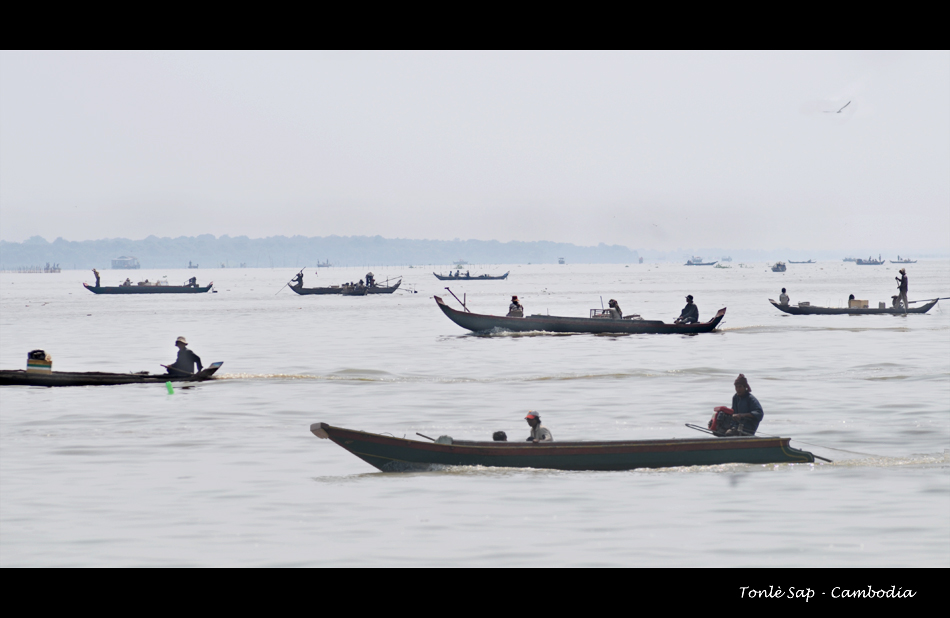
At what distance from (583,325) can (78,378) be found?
2621 centimetres

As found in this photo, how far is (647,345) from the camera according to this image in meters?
52.2

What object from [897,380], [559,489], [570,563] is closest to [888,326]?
[897,380]

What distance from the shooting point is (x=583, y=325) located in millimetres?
53156

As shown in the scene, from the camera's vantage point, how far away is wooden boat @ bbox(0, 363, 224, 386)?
34781 mm

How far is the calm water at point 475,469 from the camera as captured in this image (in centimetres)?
1485

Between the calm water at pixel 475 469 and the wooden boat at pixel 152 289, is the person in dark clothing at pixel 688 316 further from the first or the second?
the wooden boat at pixel 152 289

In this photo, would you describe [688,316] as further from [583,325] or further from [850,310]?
[850,310]

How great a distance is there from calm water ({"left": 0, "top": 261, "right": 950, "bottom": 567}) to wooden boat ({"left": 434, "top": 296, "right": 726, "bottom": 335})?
2.85 m

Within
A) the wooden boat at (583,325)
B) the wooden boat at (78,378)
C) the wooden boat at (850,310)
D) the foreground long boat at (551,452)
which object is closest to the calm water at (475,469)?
the foreground long boat at (551,452)

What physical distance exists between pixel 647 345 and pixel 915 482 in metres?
33.2

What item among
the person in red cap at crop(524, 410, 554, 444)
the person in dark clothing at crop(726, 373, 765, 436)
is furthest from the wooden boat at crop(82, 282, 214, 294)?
the person in dark clothing at crop(726, 373, 765, 436)

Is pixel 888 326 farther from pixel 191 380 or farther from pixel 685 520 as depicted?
pixel 685 520

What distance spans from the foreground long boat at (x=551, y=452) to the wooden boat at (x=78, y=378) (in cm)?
1733

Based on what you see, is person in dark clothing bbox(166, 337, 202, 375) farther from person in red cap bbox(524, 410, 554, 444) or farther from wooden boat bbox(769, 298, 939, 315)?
wooden boat bbox(769, 298, 939, 315)
